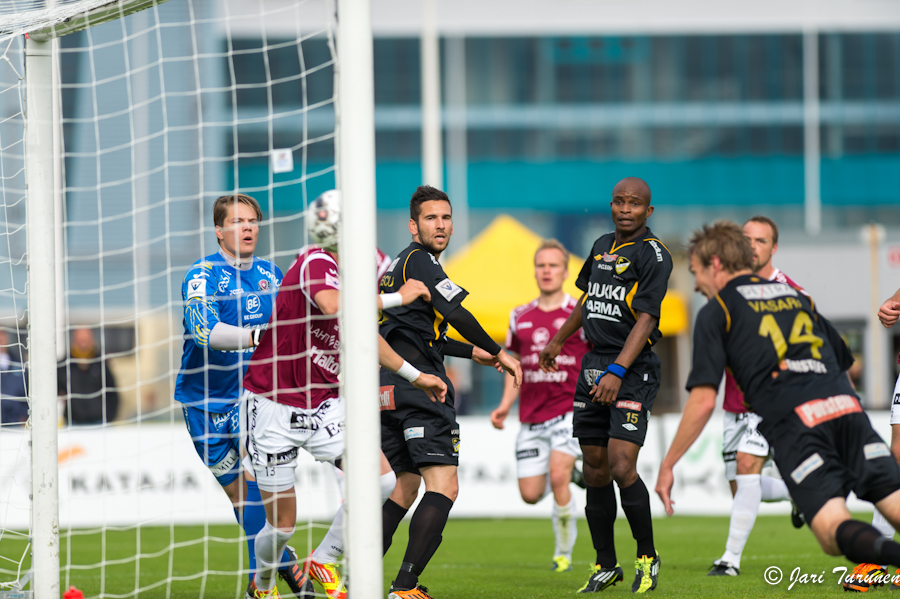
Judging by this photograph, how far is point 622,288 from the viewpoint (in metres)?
5.69

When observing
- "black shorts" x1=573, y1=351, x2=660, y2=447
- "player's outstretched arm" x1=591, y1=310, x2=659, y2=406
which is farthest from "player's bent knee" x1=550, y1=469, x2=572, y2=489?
"player's outstretched arm" x1=591, y1=310, x2=659, y2=406

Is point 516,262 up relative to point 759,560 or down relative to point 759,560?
up

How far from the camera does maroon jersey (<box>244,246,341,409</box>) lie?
5051 mm

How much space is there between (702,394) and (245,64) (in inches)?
1142

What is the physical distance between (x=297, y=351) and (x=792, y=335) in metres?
A: 2.45

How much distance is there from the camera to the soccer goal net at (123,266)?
5.23 metres

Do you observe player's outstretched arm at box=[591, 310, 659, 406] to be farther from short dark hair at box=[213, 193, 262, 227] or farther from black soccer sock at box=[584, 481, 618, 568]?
short dark hair at box=[213, 193, 262, 227]

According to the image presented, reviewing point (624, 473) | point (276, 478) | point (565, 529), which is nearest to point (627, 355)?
point (624, 473)

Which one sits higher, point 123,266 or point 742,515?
point 123,266

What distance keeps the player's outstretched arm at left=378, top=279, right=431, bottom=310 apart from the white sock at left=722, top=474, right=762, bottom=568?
3156mm

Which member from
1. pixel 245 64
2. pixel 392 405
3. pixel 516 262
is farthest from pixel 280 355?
pixel 245 64

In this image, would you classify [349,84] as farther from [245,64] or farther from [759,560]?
[245,64]

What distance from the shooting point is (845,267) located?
72.2 ft

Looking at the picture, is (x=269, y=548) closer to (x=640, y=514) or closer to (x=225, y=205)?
(x=225, y=205)
